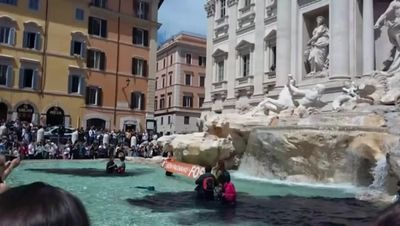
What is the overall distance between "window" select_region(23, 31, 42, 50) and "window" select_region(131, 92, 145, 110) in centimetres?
904

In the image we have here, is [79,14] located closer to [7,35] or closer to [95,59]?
[95,59]

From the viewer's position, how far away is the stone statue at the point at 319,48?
2273 centimetres

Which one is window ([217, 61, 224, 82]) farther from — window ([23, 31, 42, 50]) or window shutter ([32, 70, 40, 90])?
window ([23, 31, 42, 50])

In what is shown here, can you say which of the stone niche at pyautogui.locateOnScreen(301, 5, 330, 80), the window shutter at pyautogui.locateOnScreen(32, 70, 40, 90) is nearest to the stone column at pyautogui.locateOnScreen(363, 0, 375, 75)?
the stone niche at pyautogui.locateOnScreen(301, 5, 330, 80)

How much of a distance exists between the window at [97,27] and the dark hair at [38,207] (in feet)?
129

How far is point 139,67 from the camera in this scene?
41.6 metres

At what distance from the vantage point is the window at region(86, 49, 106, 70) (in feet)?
126

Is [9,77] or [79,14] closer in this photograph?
[9,77]

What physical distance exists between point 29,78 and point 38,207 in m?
36.3

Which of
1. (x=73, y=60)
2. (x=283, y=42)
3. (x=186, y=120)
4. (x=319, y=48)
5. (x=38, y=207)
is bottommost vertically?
(x=38, y=207)

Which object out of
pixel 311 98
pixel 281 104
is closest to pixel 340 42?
pixel 311 98

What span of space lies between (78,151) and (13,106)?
40.3 ft

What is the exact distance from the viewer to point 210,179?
973 cm

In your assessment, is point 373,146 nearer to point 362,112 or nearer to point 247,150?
point 362,112
